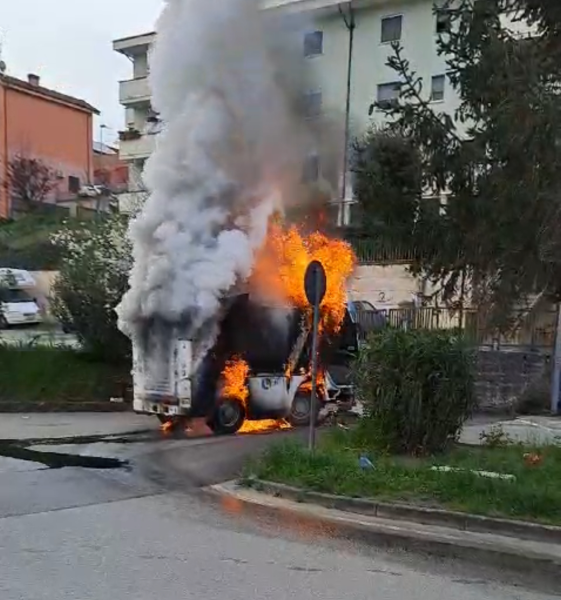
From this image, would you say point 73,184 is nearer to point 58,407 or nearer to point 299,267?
point 58,407

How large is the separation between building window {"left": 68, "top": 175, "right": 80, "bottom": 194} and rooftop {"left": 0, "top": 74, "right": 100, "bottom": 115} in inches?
169

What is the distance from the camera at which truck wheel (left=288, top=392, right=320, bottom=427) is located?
Result: 1534cm

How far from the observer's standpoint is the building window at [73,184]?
1917 inches

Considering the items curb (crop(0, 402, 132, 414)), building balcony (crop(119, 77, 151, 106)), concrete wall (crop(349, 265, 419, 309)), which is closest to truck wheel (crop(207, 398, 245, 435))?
curb (crop(0, 402, 132, 414))

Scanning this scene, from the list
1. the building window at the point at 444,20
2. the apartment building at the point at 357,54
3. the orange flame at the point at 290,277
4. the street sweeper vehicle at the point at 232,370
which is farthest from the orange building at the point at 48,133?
the building window at the point at 444,20

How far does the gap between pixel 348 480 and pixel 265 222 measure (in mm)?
7207

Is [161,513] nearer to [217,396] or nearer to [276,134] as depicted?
[217,396]

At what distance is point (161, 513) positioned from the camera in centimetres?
809

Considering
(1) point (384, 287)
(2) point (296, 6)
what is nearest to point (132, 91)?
(1) point (384, 287)

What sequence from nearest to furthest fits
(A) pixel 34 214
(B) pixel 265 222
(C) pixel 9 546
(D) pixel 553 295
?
(C) pixel 9 546
(D) pixel 553 295
(B) pixel 265 222
(A) pixel 34 214

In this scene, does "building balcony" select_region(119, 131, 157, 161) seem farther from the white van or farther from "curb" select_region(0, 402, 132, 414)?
"curb" select_region(0, 402, 132, 414)

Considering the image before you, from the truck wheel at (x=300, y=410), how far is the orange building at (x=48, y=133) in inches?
1234

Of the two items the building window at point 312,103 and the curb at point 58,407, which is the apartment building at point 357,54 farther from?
the curb at point 58,407

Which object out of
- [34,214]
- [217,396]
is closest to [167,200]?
[217,396]
